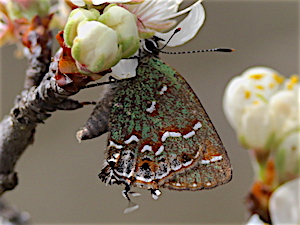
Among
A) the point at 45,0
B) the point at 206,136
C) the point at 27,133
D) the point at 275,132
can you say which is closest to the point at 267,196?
the point at 275,132

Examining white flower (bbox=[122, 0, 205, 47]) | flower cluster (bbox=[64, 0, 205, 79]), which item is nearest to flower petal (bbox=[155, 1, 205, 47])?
white flower (bbox=[122, 0, 205, 47])

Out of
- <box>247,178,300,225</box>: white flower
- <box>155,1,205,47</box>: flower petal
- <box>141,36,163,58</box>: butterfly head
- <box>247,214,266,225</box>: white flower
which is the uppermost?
<box>155,1,205,47</box>: flower petal

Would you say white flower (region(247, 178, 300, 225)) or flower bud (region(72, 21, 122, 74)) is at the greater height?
flower bud (region(72, 21, 122, 74))

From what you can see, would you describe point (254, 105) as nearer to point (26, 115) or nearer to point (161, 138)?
point (161, 138)

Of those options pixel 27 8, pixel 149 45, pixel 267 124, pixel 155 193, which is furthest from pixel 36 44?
pixel 267 124

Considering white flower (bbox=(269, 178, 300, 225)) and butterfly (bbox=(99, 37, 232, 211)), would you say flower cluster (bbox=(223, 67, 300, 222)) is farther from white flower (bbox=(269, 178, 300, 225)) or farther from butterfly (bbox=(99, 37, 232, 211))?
butterfly (bbox=(99, 37, 232, 211))

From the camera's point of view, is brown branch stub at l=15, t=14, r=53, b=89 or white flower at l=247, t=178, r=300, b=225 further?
brown branch stub at l=15, t=14, r=53, b=89
